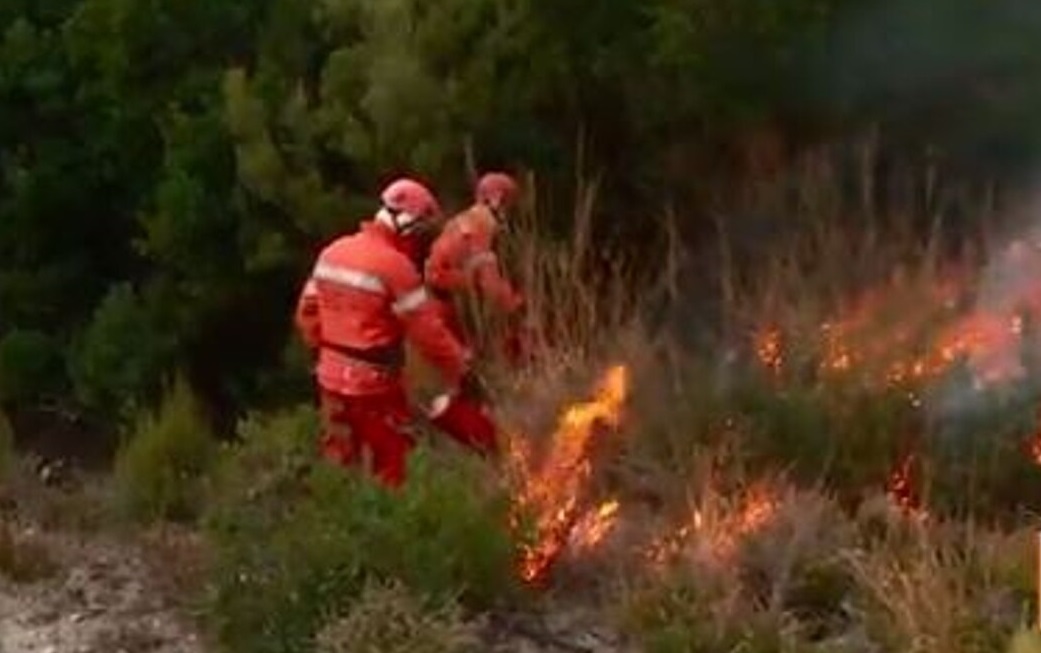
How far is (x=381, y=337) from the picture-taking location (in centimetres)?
1058

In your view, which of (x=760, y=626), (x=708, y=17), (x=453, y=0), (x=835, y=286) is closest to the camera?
(x=760, y=626)

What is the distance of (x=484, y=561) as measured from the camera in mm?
8805

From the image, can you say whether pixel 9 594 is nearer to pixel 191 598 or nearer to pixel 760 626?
pixel 191 598

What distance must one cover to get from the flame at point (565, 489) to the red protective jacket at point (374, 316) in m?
0.66

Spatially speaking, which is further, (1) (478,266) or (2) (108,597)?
(1) (478,266)

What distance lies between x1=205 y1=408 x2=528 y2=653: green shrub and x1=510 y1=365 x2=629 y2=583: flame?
25 centimetres

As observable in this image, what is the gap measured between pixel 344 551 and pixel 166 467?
253 cm

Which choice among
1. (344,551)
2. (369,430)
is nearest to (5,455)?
(369,430)

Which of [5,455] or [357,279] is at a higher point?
[357,279]

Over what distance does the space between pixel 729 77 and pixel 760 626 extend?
414cm

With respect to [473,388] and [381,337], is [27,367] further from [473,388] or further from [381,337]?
[381,337]

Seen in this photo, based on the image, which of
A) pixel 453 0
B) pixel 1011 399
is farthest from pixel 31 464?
pixel 1011 399

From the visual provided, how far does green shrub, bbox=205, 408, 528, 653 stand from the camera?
8547 mm

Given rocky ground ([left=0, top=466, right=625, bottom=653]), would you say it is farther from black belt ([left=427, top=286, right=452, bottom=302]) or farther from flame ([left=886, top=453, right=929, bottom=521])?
black belt ([left=427, top=286, right=452, bottom=302])
